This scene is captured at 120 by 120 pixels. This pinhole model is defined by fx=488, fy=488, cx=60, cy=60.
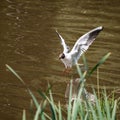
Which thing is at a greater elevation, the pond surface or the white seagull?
the white seagull

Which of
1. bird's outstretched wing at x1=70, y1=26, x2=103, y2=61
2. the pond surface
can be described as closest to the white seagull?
bird's outstretched wing at x1=70, y1=26, x2=103, y2=61

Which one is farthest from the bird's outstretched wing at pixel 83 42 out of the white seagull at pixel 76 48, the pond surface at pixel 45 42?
the pond surface at pixel 45 42

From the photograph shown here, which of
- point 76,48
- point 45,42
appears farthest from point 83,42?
point 45,42

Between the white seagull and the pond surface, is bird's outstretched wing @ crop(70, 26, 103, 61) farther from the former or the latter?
the pond surface

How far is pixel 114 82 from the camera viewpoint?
26.9 feet

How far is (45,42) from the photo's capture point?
1077 centimetres

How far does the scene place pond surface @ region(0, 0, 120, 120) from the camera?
25.3 ft

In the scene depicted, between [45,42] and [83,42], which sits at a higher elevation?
[83,42]

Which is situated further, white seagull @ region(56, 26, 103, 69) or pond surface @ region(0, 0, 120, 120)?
white seagull @ region(56, 26, 103, 69)

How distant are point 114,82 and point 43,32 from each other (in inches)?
154

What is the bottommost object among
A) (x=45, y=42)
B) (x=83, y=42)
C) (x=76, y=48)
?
(x=45, y=42)

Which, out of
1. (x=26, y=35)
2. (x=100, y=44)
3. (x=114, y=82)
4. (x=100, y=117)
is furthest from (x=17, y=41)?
(x=100, y=117)

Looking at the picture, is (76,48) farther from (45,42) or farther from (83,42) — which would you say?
(45,42)

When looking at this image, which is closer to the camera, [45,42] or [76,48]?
[76,48]
